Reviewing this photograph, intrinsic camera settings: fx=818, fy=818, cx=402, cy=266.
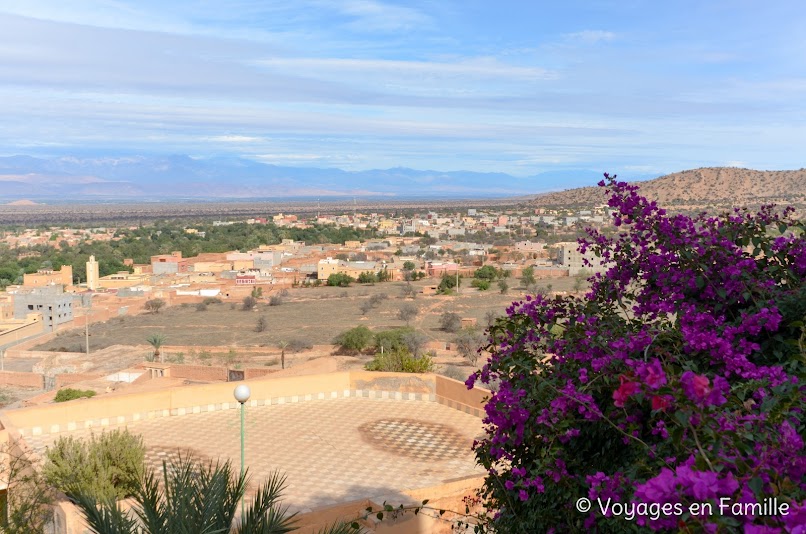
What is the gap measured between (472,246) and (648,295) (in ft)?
215

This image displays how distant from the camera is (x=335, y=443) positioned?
9781mm

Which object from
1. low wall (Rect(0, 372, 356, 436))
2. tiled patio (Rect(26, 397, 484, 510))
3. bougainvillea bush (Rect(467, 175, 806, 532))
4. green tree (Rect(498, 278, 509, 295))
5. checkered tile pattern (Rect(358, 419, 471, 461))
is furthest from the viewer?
green tree (Rect(498, 278, 509, 295))

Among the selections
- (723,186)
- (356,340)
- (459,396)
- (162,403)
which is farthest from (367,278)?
(723,186)

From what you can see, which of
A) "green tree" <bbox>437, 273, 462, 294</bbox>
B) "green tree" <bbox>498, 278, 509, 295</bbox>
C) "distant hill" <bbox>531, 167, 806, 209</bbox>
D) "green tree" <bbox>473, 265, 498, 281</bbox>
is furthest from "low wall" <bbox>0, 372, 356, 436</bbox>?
"distant hill" <bbox>531, 167, 806, 209</bbox>

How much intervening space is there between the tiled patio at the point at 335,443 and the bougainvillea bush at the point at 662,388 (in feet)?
13.1

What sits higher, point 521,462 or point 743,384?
point 743,384

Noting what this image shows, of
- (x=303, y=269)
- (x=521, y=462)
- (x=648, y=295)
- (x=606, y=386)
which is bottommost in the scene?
(x=303, y=269)

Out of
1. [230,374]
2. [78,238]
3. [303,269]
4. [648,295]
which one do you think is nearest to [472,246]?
[303,269]

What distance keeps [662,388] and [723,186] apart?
10050cm

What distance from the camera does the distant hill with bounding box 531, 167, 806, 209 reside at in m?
87.9

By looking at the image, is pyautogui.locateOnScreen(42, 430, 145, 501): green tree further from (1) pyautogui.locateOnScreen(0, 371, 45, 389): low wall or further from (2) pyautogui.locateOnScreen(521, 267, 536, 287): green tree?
(2) pyautogui.locateOnScreen(521, 267, 536, 287): green tree

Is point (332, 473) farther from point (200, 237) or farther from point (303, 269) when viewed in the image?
point (200, 237)

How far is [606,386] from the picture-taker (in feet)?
12.3

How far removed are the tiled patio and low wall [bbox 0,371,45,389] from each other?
14284mm
